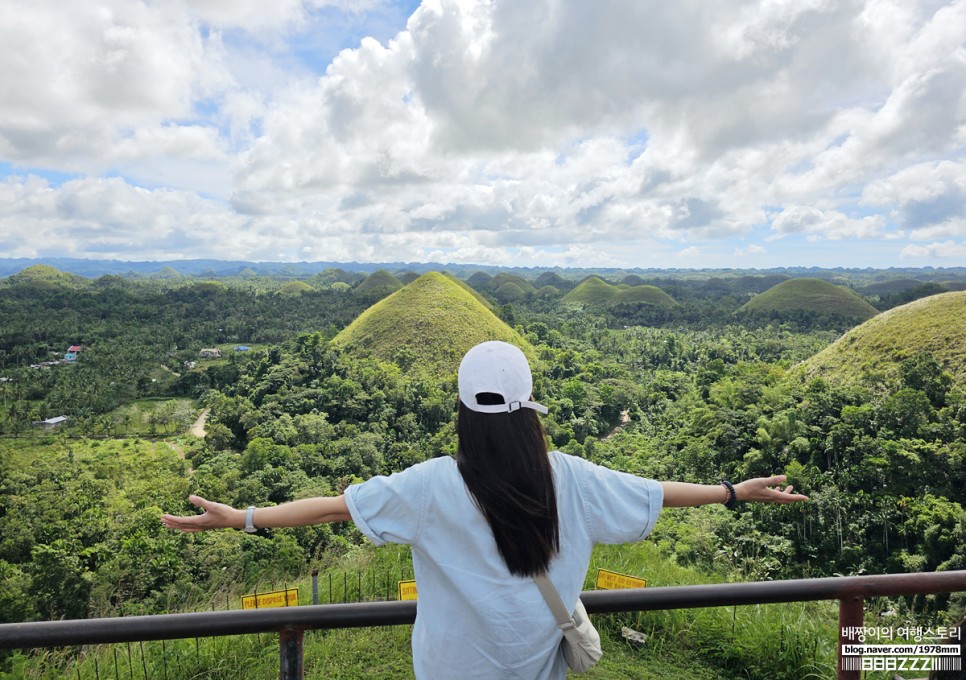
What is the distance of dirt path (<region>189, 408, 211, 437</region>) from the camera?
26289 mm

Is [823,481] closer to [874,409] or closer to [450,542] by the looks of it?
[874,409]

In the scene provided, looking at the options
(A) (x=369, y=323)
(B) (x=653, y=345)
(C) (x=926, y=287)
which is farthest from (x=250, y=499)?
(C) (x=926, y=287)

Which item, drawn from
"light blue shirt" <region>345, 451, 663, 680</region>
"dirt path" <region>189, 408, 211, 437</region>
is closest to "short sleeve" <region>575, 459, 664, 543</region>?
"light blue shirt" <region>345, 451, 663, 680</region>

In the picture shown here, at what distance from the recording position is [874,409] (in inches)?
635

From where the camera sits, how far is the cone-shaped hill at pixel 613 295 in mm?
72625

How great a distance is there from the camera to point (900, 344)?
2159cm

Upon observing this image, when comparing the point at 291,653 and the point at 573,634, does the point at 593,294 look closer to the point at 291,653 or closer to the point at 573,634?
the point at 291,653

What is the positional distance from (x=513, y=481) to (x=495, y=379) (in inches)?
7.9

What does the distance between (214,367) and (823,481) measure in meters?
34.4

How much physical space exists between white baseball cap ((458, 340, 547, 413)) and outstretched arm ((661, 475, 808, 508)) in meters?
0.38

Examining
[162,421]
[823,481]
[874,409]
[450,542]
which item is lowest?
[162,421]

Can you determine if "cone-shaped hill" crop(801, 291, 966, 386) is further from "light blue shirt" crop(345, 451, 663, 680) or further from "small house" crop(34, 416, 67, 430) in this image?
"small house" crop(34, 416, 67, 430)

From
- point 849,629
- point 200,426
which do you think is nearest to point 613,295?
point 200,426

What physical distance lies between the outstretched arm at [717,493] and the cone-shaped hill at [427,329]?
28.0m
